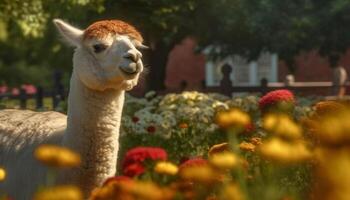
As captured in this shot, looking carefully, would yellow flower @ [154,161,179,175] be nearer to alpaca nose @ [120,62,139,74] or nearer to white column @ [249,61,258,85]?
alpaca nose @ [120,62,139,74]

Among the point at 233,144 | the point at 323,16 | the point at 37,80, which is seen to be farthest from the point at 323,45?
the point at 37,80

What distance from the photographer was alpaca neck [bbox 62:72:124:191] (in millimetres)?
5426

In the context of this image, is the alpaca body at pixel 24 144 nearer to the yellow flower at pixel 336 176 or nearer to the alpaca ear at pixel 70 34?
the alpaca ear at pixel 70 34

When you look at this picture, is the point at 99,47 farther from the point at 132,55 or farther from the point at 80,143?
the point at 80,143

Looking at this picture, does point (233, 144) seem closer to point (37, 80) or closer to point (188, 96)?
point (188, 96)

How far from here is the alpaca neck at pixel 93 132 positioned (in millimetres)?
5426

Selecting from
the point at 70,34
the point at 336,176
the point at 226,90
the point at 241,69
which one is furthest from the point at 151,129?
the point at 241,69

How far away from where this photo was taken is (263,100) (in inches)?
256

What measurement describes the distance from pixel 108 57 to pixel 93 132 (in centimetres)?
54

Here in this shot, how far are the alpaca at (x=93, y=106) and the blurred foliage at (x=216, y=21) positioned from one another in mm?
9818

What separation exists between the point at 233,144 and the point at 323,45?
1851cm

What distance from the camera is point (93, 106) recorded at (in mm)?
5691

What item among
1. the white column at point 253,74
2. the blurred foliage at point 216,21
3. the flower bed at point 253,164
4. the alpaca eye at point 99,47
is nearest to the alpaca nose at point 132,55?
the alpaca eye at point 99,47

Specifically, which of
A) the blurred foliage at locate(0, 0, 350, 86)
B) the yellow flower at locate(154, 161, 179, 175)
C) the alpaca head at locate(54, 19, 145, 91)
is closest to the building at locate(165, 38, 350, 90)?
the blurred foliage at locate(0, 0, 350, 86)
